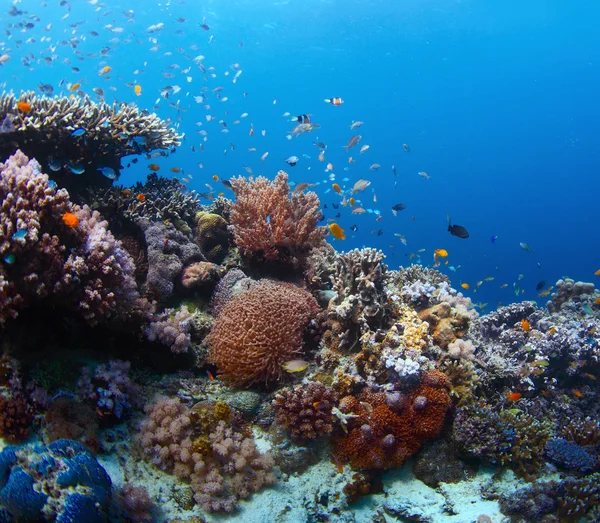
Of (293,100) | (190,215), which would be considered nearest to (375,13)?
(293,100)

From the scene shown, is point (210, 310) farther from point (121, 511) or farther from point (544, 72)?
point (544, 72)

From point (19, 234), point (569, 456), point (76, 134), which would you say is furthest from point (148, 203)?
point (569, 456)

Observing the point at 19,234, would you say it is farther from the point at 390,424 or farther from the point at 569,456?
the point at 569,456

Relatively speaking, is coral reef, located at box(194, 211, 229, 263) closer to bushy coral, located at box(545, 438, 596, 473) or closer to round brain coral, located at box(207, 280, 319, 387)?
round brain coral, located at box(207, 280, 319, 387)

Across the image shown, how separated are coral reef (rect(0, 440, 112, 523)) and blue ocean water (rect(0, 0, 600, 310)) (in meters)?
54.0

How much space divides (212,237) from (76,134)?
2.88 m

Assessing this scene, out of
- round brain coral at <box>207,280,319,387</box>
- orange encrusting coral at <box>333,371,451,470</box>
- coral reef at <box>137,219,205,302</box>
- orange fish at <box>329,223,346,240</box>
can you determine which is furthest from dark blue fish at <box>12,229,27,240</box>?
orange fish at <box>329,223,346,240</box>

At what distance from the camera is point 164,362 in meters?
5.29

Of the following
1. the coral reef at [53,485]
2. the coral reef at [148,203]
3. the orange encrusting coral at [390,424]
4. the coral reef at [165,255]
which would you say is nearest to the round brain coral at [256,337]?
the orange encrusting coral at [390,424]

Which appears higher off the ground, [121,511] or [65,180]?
[65,180]

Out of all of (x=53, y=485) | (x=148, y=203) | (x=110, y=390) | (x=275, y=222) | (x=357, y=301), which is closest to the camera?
(x=53, y=485)

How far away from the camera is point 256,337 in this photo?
5.04 metres

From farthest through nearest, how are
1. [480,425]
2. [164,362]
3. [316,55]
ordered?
[316,55] < [164,362] < [480,425]

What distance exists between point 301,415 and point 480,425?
243 centimetres
